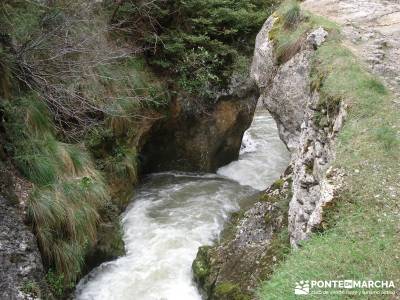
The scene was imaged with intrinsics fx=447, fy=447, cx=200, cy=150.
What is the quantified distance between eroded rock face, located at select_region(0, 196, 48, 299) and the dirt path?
184 inches

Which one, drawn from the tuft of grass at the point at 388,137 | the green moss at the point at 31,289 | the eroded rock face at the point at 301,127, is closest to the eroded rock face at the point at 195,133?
the eroded rock face at the point at 301,127

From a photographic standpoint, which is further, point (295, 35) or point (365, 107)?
point (295, 35)

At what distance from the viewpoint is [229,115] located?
1123cm

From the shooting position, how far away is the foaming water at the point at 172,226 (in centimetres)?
655

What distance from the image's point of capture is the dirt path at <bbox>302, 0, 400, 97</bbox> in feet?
21.0

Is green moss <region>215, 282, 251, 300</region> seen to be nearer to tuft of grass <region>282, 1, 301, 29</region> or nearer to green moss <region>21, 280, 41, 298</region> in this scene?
green moss <region>21, 280, 41, 298</region>

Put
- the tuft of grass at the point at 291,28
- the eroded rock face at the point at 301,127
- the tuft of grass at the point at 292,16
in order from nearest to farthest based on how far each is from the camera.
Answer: the eroded rock face at the point at 301,127 < the tuft of grass at the point at 291,28 < the tuft of grass at the point at 292,16

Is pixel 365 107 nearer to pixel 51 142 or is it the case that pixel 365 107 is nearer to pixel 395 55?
pixel 395 55

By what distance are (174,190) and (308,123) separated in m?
4.54

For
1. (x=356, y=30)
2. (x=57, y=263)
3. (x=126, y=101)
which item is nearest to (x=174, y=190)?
(x=126, y=101)

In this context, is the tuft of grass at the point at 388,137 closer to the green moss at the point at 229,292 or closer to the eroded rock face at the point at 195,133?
the green moss at the point at 229,292

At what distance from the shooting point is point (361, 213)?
144 inches

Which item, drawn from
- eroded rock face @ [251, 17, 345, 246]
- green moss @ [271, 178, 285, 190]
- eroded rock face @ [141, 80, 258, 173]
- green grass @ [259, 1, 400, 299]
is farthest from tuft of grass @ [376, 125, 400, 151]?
eroded rock face @ [141, 80, 258, 173]

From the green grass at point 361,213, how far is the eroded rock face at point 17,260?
8.56ft
